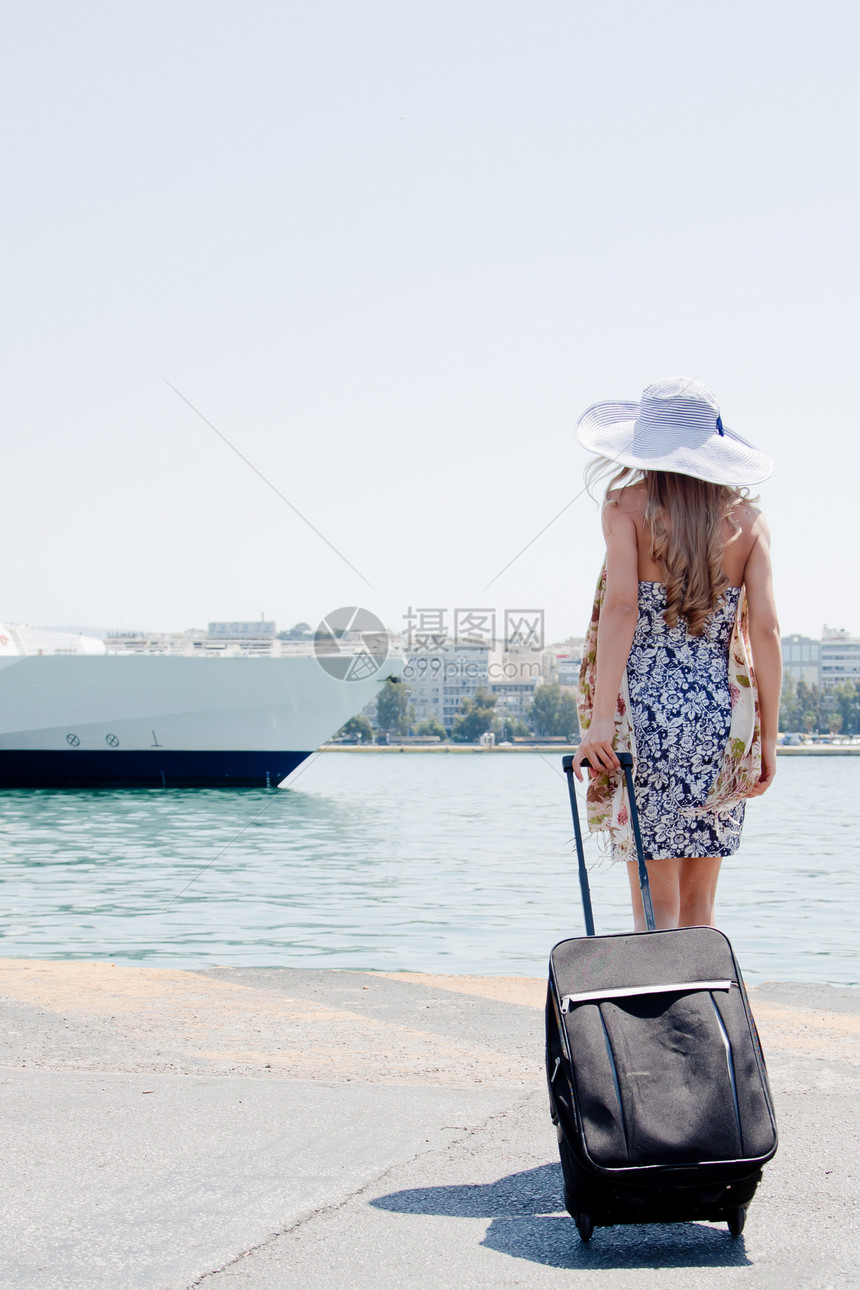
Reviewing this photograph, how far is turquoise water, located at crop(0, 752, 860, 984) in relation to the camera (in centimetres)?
684

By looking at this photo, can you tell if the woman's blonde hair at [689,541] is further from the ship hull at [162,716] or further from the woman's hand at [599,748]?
the ship hull at [162,716]

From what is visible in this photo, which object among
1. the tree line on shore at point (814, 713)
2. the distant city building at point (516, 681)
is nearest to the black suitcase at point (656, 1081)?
the distant city building at point (516, 681)

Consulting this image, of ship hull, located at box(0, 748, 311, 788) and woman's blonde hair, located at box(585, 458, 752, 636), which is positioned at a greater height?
woman's blonde hair, located at box(585, 458, 752, 636)

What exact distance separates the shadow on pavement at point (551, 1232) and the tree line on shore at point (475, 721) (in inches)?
1713

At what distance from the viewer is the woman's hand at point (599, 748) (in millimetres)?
2273

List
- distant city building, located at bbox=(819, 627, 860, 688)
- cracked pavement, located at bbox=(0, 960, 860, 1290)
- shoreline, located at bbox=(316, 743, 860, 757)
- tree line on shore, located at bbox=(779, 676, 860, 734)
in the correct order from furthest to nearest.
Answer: distant city building, located at bbox=(819, 627, 860, 688) < tree line on shore, located at bbox=(779, 676, 860, 734) < shoreline, located at bbox=(316, 743, 860, 757) < cracked pavement, located at bbox=(0, 960, 860, 1290)

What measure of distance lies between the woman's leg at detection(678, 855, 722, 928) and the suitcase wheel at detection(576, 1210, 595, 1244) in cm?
68

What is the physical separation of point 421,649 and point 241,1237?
3543 centimetres

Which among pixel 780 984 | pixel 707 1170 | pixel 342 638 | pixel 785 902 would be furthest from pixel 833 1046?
pixel 342 638

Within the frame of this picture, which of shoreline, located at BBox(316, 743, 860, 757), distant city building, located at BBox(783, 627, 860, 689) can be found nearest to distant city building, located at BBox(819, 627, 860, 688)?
distant city building, located at BBox(783, 627, 860, 689)

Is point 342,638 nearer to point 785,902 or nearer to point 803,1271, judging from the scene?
point 785,902

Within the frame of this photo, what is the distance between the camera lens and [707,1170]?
5.88ft

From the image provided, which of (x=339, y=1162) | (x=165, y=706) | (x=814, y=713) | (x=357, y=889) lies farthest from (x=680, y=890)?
(x=814, y=713)

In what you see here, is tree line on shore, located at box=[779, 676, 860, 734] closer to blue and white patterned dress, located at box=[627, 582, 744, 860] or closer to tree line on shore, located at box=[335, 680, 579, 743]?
tree line on shore, located at box=[335, 680, 579, 743]
